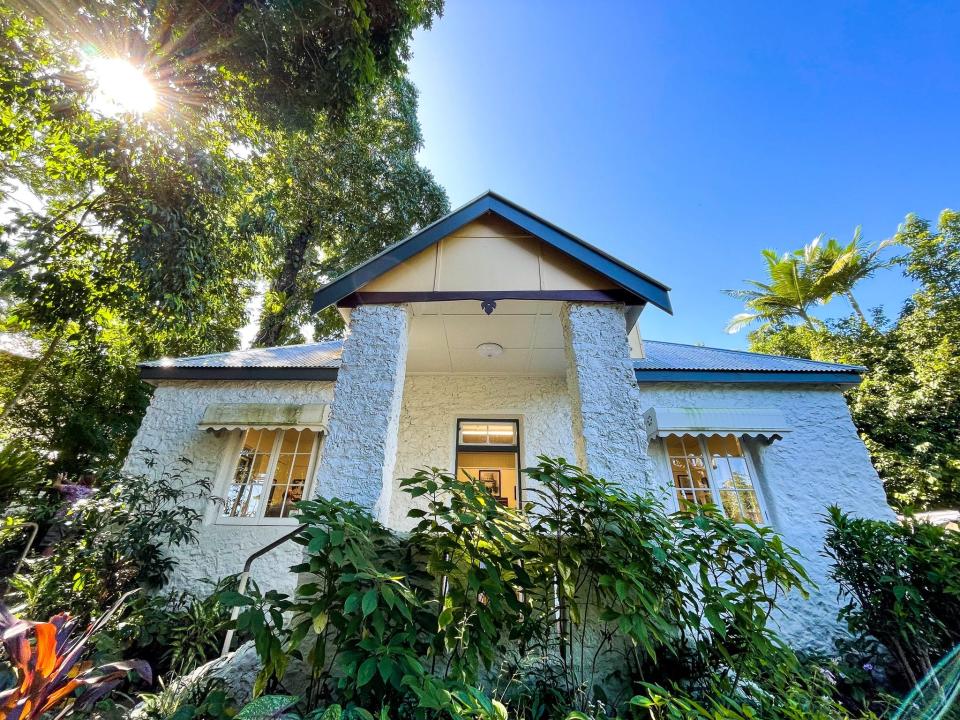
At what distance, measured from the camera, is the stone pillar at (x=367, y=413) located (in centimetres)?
319

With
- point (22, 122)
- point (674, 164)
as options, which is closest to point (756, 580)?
point (674, 164)

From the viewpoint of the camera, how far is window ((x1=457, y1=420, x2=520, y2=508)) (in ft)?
19.9

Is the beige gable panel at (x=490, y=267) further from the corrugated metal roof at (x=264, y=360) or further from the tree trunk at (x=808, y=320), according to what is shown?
the tree trunk at (x=808, y=320)

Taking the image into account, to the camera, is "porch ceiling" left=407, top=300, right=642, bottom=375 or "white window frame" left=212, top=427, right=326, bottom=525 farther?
"white window frame" left=212, top=427, right=326, bottom=525

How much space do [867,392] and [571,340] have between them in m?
12.2

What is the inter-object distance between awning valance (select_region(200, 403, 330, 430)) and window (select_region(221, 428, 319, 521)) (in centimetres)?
48

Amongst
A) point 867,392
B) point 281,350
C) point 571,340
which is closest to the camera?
point 571,340

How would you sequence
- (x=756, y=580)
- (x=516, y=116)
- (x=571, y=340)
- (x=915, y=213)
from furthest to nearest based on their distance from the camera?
(x=915, y=213), (x=516, y=116), (x=571, y=340), (x=756, y=580)

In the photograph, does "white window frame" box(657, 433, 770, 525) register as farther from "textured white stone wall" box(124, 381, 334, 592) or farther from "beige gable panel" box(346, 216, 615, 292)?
"textured white stone wall" box(124, 381, 334, 592)

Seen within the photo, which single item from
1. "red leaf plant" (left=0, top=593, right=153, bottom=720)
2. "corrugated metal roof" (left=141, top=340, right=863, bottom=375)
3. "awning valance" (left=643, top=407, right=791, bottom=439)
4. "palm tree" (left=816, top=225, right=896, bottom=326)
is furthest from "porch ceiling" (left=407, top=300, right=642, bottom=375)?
"palm tree" (left=816, top=225, right=896, bottom=326)

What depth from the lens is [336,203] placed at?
1168 cm

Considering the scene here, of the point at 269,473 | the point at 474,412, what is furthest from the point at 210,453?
the point at 474,412

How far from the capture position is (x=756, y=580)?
2498mm

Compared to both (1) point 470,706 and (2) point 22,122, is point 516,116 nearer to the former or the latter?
(2) point 22,122
